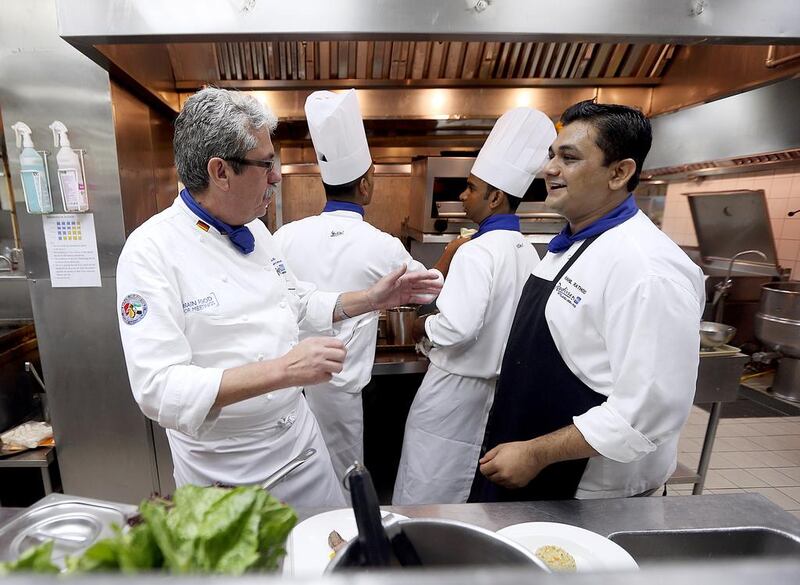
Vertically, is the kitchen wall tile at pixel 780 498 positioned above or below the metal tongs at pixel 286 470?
below

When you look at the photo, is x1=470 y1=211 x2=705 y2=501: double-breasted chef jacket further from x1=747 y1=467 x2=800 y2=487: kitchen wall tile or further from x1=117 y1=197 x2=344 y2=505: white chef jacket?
x1=747 y1=467 x2=800 y2=487: kitchen wall tile

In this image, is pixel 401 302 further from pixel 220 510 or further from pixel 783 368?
pixel 783 368

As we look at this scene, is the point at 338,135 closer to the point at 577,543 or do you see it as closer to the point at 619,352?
the point at 619,352

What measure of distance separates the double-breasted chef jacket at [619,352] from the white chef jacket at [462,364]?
53 cm

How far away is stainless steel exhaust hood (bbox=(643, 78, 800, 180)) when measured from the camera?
2.50 metres

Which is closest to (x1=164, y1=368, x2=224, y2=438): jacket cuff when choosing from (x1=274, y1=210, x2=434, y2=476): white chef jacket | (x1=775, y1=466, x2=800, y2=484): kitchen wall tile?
(x1=274, y1=210, x2=434, y2=476): white chef jacket

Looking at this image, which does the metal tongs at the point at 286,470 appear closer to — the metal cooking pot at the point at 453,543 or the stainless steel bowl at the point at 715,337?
the metal cooking pot at the point at 453,543

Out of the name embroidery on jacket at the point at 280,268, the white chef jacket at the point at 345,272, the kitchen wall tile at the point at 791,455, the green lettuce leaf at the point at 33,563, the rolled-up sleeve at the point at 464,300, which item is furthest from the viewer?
the kitchen wall tile at the point at 791,455

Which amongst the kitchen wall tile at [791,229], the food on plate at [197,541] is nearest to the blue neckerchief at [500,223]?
the food on plate at [197,541]

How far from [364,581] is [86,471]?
2806 mm

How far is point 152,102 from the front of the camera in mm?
2590

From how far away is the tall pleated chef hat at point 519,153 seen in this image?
216cm

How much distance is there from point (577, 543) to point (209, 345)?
1049mm

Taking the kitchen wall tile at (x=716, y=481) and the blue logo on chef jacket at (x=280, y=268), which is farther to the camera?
the kitchen wall tile at (x=716, y=481)
